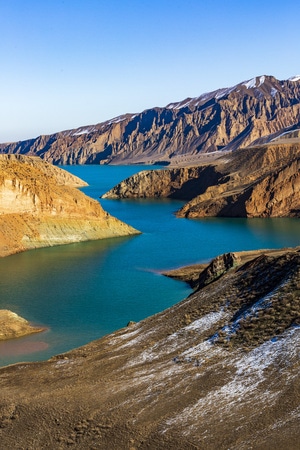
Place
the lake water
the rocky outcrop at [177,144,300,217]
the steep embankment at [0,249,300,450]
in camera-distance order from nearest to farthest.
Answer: the steep embankment at [0,249,300,450], the lake water, the rocky outcrop at [177,144,300,217]

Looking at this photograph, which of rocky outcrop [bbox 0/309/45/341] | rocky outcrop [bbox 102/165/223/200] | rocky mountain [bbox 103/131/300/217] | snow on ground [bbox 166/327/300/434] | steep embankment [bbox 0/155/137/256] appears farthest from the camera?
rocky outcrop [bbox 102/165/223/200]

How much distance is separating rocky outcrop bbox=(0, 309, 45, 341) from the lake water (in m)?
0.73

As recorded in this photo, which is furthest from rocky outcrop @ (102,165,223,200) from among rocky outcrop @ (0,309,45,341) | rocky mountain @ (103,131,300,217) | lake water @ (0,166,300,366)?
rocky outcrop @ (0,309,45,341)

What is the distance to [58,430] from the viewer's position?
60.1 feet

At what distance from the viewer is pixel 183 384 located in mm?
19797

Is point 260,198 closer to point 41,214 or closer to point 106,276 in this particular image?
point 41,214

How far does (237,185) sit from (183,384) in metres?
97.0

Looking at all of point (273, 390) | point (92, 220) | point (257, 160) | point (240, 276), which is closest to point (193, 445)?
point (273, 390)

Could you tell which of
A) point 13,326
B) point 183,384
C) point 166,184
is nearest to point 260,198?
point 166,184

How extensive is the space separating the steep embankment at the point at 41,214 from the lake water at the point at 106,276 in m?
2.07

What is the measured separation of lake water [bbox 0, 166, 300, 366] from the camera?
116 ft

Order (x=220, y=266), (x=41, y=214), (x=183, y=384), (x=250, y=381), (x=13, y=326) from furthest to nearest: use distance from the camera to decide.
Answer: (x=41, y=214)
(x=220, y=266)
(x=13, y=326)
(x=183, y=384)
(x=250, y=381)

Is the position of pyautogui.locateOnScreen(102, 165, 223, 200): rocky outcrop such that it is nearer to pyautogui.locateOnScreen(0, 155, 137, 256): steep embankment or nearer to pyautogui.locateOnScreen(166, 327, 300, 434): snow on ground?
pyautogui.locateOnScreen(0, 155, 137, 256): steep embankment

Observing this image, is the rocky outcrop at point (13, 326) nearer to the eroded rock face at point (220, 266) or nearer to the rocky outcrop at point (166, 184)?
the eroded rock face at point (220, 266)
